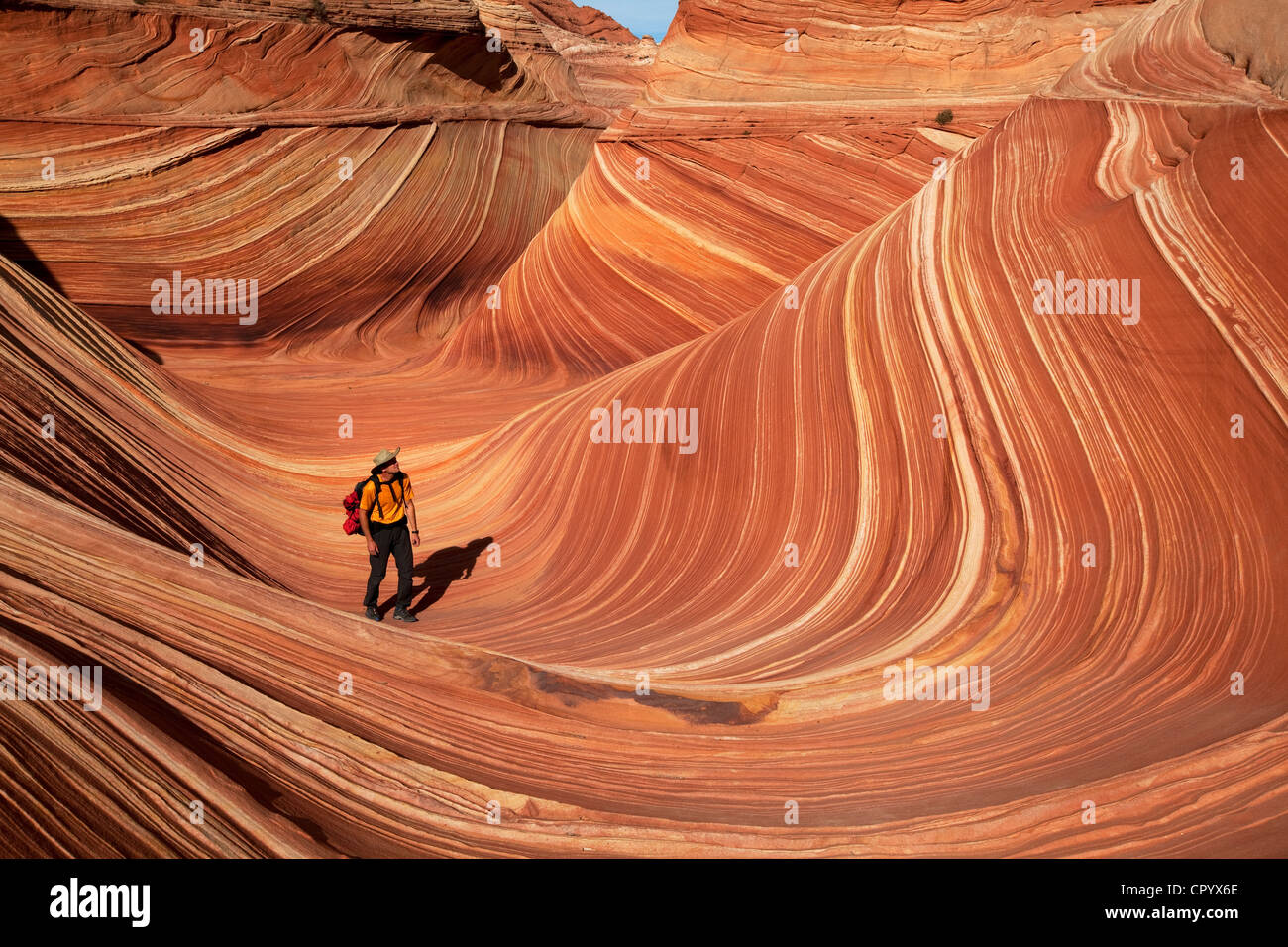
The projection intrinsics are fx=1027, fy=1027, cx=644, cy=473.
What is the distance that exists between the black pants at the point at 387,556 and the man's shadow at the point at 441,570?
0.28 meters

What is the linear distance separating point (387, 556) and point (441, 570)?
887 mm

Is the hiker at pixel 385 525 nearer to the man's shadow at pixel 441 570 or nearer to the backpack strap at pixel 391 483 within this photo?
the backpack strap at pixel 391 483

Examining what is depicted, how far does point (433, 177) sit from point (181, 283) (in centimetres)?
378

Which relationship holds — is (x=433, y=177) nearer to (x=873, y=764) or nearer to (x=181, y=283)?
(x=181, y=283)

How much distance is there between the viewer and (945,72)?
1084cm

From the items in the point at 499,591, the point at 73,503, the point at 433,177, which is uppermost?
the point at 433,177

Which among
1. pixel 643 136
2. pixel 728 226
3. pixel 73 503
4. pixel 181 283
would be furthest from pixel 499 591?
pixel 181 283

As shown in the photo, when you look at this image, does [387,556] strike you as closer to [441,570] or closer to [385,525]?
[385,525]

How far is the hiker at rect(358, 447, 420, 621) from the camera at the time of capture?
5.61m

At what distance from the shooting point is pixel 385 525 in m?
5.65

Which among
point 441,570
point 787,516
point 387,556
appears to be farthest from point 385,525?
point 787,516

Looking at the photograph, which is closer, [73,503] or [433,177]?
[73,503]

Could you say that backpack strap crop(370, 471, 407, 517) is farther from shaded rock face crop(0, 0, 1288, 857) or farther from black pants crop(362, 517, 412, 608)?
shaded rock face crop(0, 0, 1288, 857)

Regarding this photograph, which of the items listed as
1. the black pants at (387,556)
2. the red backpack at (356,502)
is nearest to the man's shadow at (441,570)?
the black pants at (387,556)
